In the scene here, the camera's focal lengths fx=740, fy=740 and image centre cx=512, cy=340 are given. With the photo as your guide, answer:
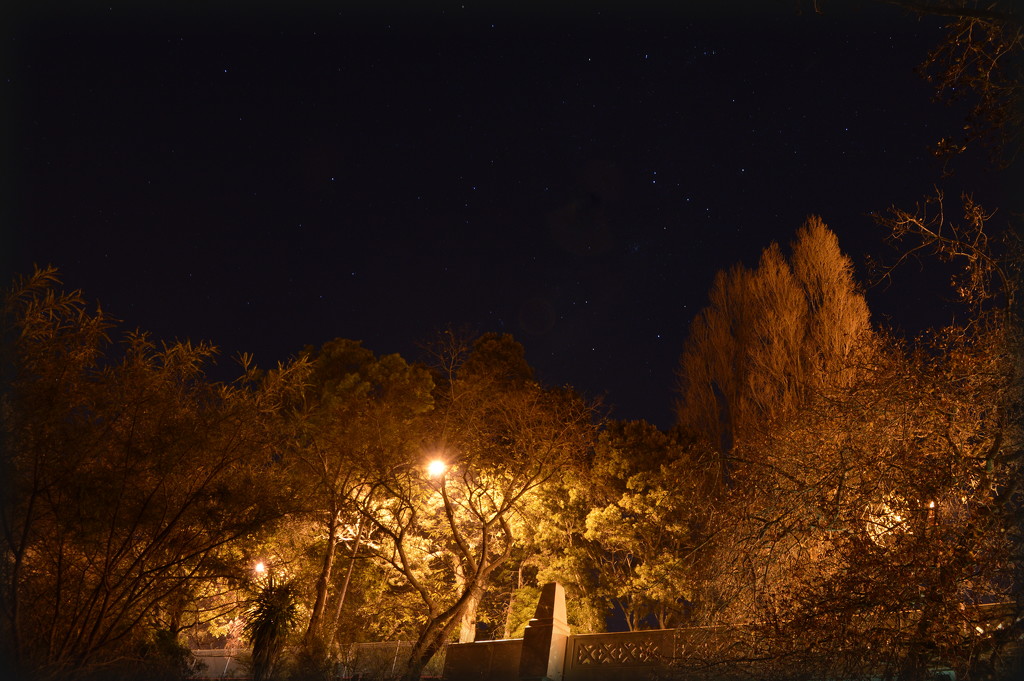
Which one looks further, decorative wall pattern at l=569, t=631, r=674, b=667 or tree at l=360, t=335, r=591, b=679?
tree at l=360, t=335, r=591, b=679

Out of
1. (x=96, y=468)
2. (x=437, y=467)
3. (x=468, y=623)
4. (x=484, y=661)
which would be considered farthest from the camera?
(x=468, y=623)

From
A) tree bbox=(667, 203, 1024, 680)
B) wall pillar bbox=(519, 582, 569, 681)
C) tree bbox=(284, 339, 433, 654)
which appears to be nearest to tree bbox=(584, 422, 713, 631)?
wall pillar bbox=(519, 582, 569, 681)

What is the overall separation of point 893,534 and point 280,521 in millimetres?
9316

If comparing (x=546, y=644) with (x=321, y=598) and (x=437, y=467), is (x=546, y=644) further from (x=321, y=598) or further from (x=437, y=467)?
(x=321, y=598)

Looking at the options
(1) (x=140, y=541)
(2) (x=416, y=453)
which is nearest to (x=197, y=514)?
(1) (x=140, y=541)

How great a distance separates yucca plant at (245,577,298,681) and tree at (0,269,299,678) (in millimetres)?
2875

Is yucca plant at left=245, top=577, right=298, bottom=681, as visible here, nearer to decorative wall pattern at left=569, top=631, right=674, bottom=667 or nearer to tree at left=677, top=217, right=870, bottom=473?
decorative wall pattern at left=569, top=631, right=674, bottom=667

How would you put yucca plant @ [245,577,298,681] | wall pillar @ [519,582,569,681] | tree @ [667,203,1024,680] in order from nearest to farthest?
1. tree @ [667,203,1024,680]
2. wall pillar @ [519,582,569,681]
3. yucca plant @ [245,577,298,681]

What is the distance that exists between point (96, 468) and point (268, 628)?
522cm

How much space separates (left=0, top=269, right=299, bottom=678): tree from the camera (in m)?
6.12

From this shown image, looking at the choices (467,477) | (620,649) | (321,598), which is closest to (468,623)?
(467,477)

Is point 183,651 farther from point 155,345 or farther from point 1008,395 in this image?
point 1008,395

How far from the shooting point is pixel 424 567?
16.3 meters

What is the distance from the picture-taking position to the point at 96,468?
7.16m
